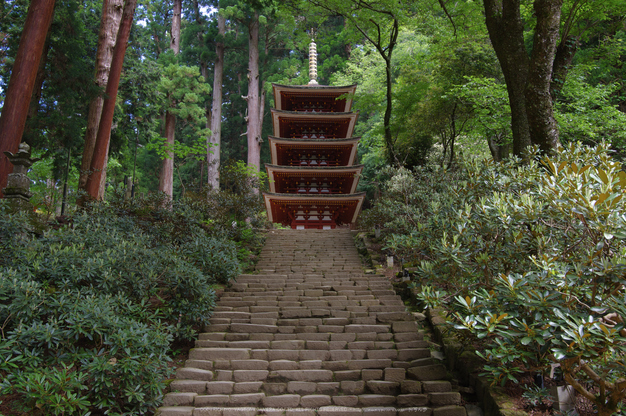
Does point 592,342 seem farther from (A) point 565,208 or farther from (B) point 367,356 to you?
(B) point 367,356

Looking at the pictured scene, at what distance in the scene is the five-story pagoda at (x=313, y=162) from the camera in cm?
1566

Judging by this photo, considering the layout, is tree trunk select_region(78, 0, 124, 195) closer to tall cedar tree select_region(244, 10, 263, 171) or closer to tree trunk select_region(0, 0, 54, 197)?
tree trunk select_region(0, 0, 54, 197)

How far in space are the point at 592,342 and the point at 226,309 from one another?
501 cm

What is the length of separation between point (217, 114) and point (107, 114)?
12.0m

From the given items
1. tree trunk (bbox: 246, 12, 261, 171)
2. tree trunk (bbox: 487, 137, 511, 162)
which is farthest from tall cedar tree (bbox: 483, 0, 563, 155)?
tree trunk (bbox: 246, 12, 261, 171)

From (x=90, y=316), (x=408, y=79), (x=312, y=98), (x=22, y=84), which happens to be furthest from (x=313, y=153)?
(x=90, y=316)

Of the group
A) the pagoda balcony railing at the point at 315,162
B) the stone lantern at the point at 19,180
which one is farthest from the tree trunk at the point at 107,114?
the pagoda balcony railing at the point at 315,162

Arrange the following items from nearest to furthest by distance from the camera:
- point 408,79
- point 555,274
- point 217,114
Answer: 1. point 555,274
2. point 408,79
3. point 217,114

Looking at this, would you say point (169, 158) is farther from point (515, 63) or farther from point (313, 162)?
point (515, 63)

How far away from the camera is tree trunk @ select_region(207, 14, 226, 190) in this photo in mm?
18969

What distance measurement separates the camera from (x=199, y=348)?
203 inches

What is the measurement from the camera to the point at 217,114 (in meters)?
20.3

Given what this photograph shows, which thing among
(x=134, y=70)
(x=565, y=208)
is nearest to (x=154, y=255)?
(x=565, y=208)

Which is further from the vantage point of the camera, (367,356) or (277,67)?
(277,67)
